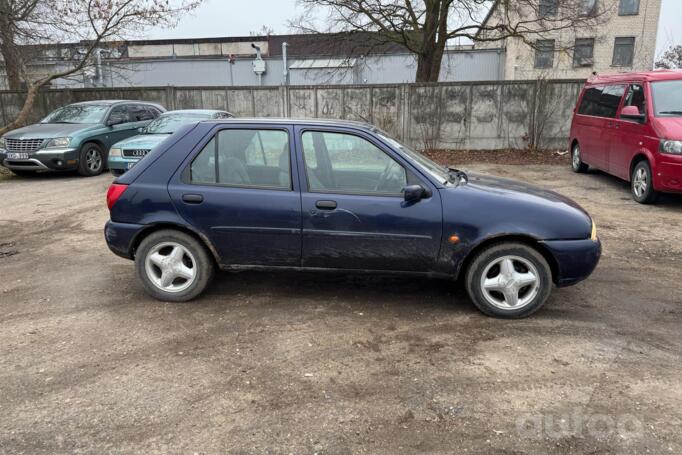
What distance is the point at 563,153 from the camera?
1434cm

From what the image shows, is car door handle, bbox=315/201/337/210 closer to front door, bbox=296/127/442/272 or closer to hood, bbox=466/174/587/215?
front door, bbox=296/127/442/272

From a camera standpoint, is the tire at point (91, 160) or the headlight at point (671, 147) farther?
the tire at point (91, 160)

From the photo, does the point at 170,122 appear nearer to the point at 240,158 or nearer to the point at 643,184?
the point at 240,158

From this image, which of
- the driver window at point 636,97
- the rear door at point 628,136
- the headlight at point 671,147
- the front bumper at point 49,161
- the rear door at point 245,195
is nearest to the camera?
the rear door at point 245,195

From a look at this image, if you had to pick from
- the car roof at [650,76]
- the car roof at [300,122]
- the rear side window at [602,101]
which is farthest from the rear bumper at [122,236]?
the rear side window at [602,101]

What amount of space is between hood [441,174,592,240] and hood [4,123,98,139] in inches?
393

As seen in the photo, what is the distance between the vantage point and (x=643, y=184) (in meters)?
8.16

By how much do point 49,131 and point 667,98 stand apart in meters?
11.9

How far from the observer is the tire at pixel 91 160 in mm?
11328

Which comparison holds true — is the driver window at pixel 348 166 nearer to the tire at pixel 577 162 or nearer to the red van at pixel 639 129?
the red van at pixel 639 129

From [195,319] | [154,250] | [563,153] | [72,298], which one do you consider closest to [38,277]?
[72,298]

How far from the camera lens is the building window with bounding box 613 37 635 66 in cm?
3566

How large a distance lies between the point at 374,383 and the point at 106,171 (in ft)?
36.1

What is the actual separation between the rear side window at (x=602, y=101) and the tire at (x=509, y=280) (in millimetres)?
6590
